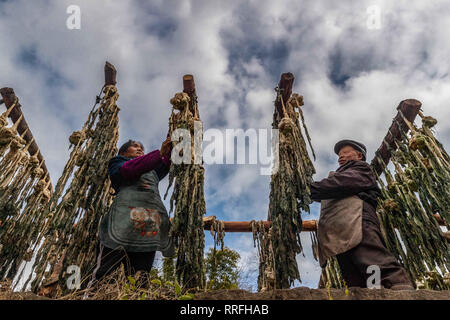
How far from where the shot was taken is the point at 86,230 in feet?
9.82

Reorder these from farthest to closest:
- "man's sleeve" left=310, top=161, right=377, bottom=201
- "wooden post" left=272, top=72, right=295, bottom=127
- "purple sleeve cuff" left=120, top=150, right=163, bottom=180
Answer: "wooden post" left=272, top=72, right=295, bottom=127, "purple sleeve cuff" left=120, top=150, right=163, bottom=180, "man's sleeve" left=310, top=161, right=377, bottom=201

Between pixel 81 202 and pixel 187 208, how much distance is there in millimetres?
1041

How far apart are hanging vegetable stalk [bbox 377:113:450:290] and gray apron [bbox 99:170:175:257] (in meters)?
2.54

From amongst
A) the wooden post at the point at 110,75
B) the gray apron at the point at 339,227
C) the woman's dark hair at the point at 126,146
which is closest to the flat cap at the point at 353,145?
the gray apron at the point at 339,227

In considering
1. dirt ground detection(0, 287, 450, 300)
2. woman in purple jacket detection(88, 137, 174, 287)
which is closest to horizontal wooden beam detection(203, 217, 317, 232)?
woman in purple jacket detection(88, 137, 174, 287)

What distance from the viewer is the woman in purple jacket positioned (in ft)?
8.27

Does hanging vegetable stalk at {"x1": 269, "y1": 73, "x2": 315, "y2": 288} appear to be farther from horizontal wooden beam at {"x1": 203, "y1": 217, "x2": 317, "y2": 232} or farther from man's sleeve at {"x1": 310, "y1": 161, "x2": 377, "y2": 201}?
horizontal wooden beam at {"x1": 203, "y1": 217, "x2": 317, "y2": 232}

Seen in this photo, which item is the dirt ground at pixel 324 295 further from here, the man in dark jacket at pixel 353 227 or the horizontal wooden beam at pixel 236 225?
the horizontal wooden beam at pixel 236 225

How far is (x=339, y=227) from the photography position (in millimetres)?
2619

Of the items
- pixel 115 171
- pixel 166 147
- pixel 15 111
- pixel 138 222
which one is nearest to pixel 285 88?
pixel 166 147

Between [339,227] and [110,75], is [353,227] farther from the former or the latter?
[110,75]

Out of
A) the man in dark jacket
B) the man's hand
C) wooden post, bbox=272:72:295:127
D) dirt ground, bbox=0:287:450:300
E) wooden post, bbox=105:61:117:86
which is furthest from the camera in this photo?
wooden post, bbox=105:61:117:86

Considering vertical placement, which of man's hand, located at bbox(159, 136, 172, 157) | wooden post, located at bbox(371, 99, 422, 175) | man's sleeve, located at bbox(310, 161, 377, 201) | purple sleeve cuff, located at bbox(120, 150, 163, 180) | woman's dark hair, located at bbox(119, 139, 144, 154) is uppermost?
wooden post, located at bbox(371, 99, 422, 175)

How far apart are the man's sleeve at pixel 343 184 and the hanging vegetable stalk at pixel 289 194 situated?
0.12 m
